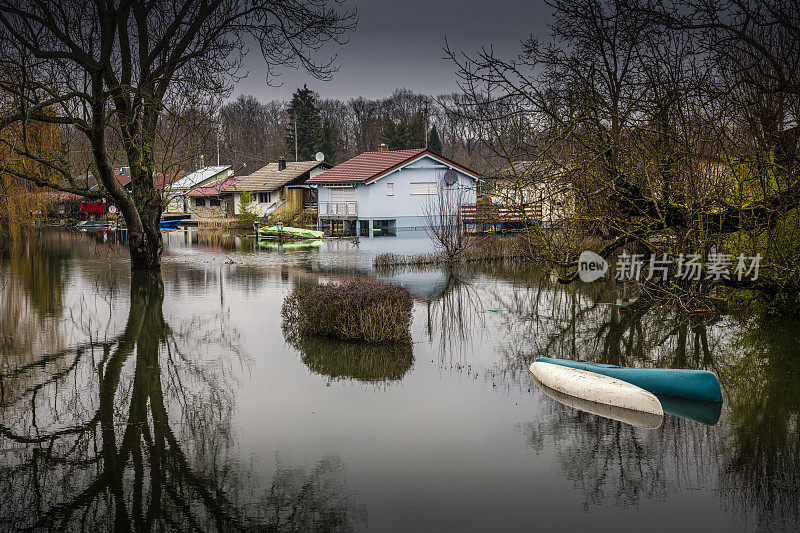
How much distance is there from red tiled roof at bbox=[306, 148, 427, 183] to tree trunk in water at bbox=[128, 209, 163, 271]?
886 inches

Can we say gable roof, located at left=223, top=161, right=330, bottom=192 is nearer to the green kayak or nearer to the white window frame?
the white window frame

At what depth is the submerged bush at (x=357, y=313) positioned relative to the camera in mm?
15008

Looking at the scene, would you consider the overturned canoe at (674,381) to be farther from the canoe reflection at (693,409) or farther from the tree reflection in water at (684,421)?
the tree reflection in water at (684,421)

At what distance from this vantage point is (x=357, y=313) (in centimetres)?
1521

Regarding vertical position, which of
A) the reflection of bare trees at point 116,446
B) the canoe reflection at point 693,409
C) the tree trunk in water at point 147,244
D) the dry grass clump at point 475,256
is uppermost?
the tree trunk in water at point 147,244

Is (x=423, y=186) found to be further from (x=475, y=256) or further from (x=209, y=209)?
(x=209, y=209)

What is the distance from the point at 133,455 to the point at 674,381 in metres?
7.83

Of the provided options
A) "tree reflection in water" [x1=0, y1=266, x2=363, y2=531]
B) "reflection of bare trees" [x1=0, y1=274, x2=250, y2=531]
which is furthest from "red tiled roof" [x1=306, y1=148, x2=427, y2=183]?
"tree reflection in water" [x1=0, y1=266, x2=363, y2=531]

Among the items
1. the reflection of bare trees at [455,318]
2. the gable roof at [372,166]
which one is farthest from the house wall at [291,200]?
the reflection of bare trees at [455,318]

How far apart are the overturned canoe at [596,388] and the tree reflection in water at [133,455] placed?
445 centimetres

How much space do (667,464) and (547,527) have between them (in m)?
2.31

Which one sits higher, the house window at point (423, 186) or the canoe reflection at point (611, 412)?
the house window at point (423, 186)

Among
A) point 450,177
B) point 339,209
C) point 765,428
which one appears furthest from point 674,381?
point 339,209

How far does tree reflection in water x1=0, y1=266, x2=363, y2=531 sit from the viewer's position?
7258 mm
